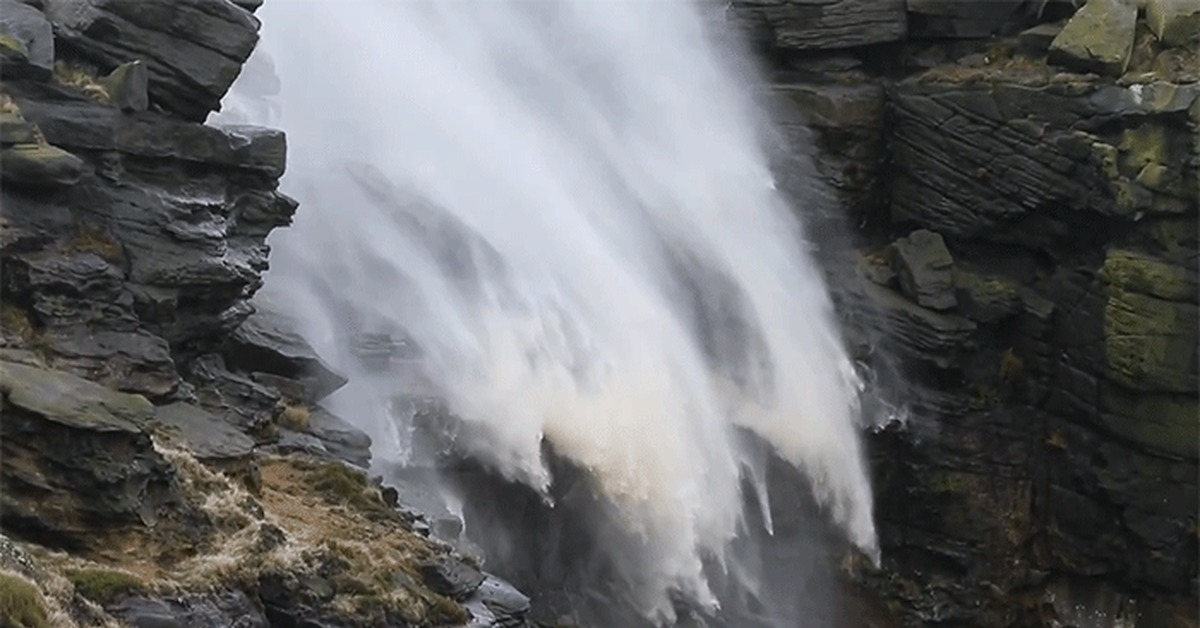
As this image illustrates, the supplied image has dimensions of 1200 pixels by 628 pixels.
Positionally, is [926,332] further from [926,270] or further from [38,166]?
[38,166]

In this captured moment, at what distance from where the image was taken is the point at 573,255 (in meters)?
26.2

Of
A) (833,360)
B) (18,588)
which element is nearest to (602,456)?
(833,360)

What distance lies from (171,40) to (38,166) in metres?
2.97

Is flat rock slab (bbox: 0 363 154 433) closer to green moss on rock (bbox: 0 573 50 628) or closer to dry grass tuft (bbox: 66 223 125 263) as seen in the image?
dry grass tuft (bbox: 66 223 125 263)

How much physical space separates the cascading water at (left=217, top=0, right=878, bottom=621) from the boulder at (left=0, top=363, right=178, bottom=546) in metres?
6.85

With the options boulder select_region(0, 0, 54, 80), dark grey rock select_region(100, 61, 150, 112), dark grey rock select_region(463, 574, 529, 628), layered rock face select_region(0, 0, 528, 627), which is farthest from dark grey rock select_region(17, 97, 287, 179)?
dark grey rock select_region(463, 574, 529, 628)

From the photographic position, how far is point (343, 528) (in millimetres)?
17219

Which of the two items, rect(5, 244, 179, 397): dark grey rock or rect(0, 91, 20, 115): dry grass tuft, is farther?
rect(0, 91, 20, 115): dry grass tuft

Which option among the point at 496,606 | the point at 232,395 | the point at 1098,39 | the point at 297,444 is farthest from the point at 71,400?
the point at 1098,39

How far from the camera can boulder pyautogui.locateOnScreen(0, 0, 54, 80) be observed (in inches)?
681

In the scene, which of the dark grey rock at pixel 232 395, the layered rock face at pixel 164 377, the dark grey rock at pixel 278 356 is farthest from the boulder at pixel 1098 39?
the dark grey rock at pixel 232 395

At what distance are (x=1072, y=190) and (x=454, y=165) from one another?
11.1 m

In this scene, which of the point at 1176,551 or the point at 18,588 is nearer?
the point at 18,588

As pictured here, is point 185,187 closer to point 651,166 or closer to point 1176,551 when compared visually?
point 651,166
